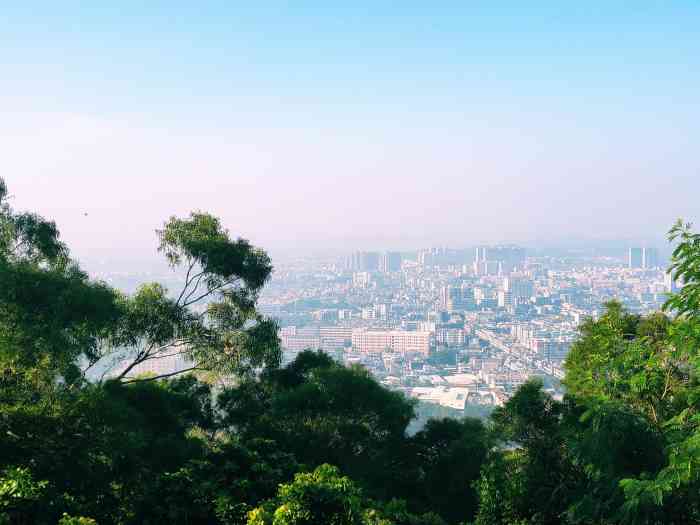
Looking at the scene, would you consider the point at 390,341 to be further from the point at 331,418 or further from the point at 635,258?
the point at 635,258

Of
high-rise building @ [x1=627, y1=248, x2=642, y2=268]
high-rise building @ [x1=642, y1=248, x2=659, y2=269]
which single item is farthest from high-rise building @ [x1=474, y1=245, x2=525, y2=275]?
high-rise building @ [x1=642, y1=248, x2=659, y2=269]

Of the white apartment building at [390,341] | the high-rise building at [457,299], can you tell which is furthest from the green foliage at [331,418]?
the high-rise building at [457,299]

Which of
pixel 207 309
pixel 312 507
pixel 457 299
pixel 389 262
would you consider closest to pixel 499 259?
pixel 389 262

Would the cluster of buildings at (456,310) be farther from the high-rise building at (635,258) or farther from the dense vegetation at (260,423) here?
the dense vegetation at (260,423)

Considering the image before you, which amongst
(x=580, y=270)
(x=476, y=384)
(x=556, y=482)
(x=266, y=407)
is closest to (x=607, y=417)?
(x=556, y=482)

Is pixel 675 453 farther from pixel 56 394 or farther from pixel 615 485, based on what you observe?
pixel 56 394

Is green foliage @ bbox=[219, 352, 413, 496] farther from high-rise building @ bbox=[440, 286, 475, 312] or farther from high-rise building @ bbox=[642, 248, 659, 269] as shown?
high-rise building @ bbox=[642, 248, 659, 269]
